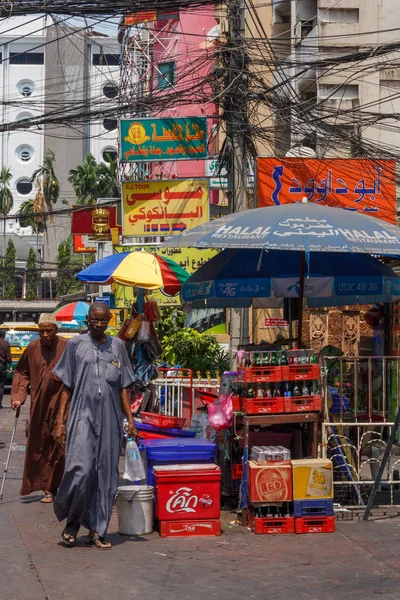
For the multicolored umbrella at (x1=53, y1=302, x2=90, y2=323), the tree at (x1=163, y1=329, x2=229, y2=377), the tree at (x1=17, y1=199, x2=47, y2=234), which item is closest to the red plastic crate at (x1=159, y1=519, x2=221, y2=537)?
the tree at (x1=163, y1=329, x2=229, y2=377)

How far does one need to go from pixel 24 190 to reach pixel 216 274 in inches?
3056

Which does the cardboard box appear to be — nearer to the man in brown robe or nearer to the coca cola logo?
the coca cola logo

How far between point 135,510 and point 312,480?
57.7 inches

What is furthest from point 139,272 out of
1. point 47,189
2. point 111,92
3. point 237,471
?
point 47,189

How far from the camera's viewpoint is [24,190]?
85000 mm

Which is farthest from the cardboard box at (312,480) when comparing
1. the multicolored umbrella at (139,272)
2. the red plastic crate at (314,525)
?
the multicolored umbrella at (139,272)

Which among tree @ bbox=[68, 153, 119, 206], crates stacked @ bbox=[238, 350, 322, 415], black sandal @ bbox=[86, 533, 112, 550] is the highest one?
tree @ bbox=[68, 153, 119, 206]

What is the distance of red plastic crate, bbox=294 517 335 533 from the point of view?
24.7ft

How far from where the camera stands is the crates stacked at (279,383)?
8008mm

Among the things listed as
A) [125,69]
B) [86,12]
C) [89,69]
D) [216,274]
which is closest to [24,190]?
[89,69]

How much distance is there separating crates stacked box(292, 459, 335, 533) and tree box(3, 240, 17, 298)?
210 feet

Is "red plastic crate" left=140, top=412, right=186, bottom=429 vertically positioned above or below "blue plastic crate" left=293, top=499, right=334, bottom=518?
above

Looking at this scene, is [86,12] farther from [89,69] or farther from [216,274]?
[89,69]

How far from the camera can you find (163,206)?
16.9m
